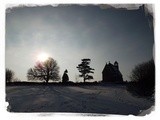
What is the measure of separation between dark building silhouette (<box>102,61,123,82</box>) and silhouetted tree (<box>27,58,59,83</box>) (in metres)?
0.31

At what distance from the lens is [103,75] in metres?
2.64

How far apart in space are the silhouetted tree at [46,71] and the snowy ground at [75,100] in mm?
64

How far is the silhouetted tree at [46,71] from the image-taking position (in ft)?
8.71

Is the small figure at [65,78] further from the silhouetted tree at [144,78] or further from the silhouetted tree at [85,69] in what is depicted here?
the silhouetted tree at [144,78]

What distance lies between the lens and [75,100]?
8.66 ft

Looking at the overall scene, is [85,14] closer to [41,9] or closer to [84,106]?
[41,9]

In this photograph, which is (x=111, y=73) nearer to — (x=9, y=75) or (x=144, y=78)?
(x=144, y=78)

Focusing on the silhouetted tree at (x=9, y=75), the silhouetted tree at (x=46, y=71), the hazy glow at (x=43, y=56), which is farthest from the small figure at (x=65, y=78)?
the silhouetted tree at (x=9, y=75)

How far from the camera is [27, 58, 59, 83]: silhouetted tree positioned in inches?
104

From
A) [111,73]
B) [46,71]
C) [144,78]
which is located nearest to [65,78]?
→ [46,71]

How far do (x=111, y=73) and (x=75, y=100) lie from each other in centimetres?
29
